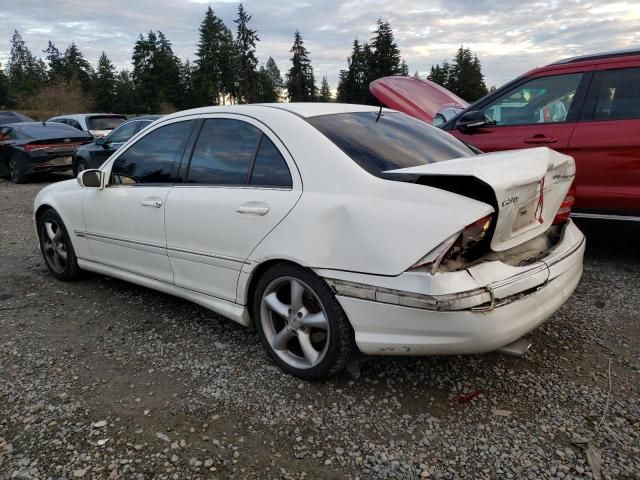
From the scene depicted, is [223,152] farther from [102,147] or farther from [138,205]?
[102,147]

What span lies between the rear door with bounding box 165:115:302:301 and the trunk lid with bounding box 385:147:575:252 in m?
0.69

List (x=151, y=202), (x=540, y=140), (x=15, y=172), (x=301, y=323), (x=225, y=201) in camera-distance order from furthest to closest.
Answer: (x=15, y=172)
(x=540, y=140)
(x=151, y=202)
(x=225, y=201)
(x=301, y=323)

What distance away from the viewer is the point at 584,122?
4.39 m

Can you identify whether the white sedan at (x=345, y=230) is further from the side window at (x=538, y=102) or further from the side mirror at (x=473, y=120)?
the side window at (x=538, y=102)

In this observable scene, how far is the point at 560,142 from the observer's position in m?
4.46

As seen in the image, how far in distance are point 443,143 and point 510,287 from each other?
1278mm

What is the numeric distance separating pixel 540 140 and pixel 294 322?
125 inches

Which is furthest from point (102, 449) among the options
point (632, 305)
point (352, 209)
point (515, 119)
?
point (515, 119)

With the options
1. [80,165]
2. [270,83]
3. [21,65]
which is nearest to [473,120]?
[80,165]

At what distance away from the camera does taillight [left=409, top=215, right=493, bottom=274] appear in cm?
214

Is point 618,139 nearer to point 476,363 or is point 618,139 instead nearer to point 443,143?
point 443,143

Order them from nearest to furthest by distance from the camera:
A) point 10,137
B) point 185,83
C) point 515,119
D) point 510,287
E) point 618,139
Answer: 1. point 510,287
2. point 618,139
3. point 515,119
4. point 10,137
5. point 185,83

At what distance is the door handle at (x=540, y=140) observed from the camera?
4.51m

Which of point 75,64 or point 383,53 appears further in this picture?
point 75,64
